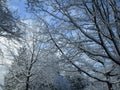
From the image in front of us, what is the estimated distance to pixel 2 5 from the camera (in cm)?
847

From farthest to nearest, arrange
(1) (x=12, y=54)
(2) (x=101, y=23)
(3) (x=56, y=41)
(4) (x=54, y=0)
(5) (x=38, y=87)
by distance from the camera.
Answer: (5) (x=38, y=87) → (1) (x=12, y=54) → (3) (x=56, y=41) → (4) (x=54, y=0) → (2) (x=101, y=23)

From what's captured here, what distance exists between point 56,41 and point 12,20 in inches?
70.9

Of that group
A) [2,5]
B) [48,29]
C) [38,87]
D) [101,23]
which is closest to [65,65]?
[48,29]

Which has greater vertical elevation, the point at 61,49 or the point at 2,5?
the point at 2,5

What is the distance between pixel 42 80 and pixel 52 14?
16935 mm

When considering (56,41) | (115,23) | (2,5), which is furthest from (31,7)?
(115,23)

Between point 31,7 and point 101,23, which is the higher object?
point 31,7

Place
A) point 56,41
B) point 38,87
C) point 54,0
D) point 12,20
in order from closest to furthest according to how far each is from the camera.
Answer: point 54,0, point 56,41, point 12,20, point 38,87

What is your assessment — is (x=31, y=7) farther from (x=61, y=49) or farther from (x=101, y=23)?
(x=101, y=23)

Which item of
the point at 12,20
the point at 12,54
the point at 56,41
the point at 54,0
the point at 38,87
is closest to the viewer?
the point at 54,0

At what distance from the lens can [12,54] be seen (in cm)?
2264

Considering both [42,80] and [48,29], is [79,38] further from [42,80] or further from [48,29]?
[42,80]

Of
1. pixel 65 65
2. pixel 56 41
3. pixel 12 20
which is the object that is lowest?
pixel 65 65

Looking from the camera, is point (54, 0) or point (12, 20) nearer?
point (54, 0)
